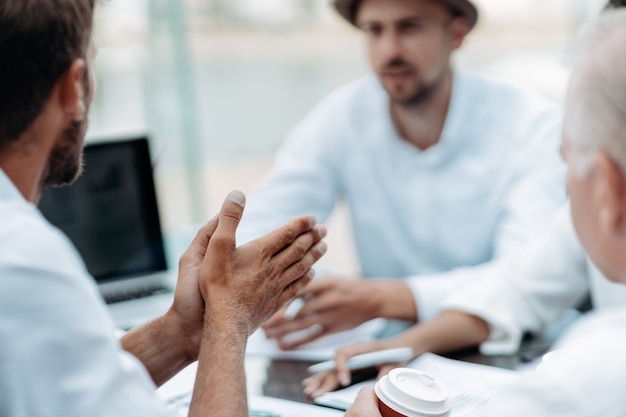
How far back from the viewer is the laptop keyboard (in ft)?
6.88

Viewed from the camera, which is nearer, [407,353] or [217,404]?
[217,404]

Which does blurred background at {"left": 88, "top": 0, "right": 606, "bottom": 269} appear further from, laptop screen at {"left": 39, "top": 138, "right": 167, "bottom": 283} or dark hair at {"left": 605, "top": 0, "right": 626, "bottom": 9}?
dark hair at {"left": 605, "top": 0, "right": 626, "bottom": 9}

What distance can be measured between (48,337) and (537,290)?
115 centimetres

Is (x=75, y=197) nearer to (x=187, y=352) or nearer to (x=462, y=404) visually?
(x=187, y=352)

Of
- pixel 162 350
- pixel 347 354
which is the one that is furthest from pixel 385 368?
pixel 162 350

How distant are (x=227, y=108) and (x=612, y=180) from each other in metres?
3.89

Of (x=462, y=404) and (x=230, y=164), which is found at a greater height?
(x=462, y=404)

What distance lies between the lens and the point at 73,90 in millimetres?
1051

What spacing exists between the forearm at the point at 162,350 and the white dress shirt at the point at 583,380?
591 mm

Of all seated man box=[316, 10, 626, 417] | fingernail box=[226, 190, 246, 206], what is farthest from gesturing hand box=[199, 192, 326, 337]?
seated man box=[316, 10, 626, 417]

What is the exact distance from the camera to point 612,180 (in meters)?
0.85

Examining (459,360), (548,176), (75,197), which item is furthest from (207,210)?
(459,360)

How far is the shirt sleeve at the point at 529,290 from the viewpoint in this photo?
5.34 feet

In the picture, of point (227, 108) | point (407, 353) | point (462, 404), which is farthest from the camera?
point (227, 108)
